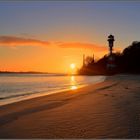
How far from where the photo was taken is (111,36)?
88562mm

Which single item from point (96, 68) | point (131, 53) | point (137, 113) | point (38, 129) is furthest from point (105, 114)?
point (96, 68)

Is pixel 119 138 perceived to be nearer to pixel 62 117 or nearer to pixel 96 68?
pixel 62 117

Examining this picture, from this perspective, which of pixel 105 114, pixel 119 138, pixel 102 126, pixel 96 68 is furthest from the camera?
pixel 96 68

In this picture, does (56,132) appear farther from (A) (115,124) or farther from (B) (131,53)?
(B) (131,53)

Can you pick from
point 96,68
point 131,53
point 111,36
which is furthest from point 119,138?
point 96,68

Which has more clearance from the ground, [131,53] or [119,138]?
[131,53]

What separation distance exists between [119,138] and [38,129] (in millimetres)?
2515

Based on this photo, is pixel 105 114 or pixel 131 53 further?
pixel 131 53

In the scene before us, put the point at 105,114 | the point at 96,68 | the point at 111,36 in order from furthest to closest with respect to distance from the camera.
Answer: the point at 96,68, the point at 111,36, the point at 105,114

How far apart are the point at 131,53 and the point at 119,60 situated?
245 inches

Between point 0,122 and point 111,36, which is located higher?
point 111,36

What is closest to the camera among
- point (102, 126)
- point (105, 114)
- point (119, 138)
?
point (119, 138)

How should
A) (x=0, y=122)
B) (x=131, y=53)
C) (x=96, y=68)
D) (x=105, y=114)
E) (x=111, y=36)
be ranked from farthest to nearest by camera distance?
(x=96, y=68), (x=131, y=53), (x=111, y=36), (x=105, y=114), (x=0, y=122)

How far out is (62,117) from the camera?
35.5 feet
